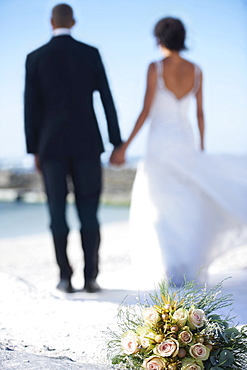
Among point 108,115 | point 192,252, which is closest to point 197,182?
point 192,252

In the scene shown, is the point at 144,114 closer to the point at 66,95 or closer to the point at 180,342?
→ the point at 66,95

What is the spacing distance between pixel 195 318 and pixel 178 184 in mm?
1184

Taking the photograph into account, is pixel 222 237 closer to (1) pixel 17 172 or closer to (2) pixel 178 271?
(2) pixel 178 271

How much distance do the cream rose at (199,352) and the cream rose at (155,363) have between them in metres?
0.09

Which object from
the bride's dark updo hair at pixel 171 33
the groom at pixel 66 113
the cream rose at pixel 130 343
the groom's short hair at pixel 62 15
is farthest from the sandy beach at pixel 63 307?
the groom's short hair at pixel 62 15

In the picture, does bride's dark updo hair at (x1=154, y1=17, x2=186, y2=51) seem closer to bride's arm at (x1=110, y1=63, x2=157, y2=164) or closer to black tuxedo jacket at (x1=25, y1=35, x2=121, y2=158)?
bride's arm at (x1=110, y1=63, x2=157, y2=164)

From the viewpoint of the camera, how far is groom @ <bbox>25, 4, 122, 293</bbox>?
2.61 meters

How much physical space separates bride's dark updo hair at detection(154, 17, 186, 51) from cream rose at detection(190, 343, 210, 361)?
5.26ft

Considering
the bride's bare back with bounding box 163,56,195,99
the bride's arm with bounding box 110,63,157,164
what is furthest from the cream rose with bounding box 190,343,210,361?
the bride's bare back with bounding box 163,56,195,99

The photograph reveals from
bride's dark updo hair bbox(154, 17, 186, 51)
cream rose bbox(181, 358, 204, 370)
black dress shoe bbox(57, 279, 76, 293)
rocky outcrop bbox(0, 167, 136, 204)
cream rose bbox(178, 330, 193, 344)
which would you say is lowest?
rocky outcrop bbox(0, 167, 136, 204)

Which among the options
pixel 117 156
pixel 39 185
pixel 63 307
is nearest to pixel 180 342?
pixel 63 307

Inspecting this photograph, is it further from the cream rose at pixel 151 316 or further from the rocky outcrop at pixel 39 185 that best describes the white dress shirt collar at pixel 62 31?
the rocky outcrop at pixel 39 185

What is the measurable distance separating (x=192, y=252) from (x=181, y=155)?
1.52 feet

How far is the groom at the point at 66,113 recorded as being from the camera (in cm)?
261
